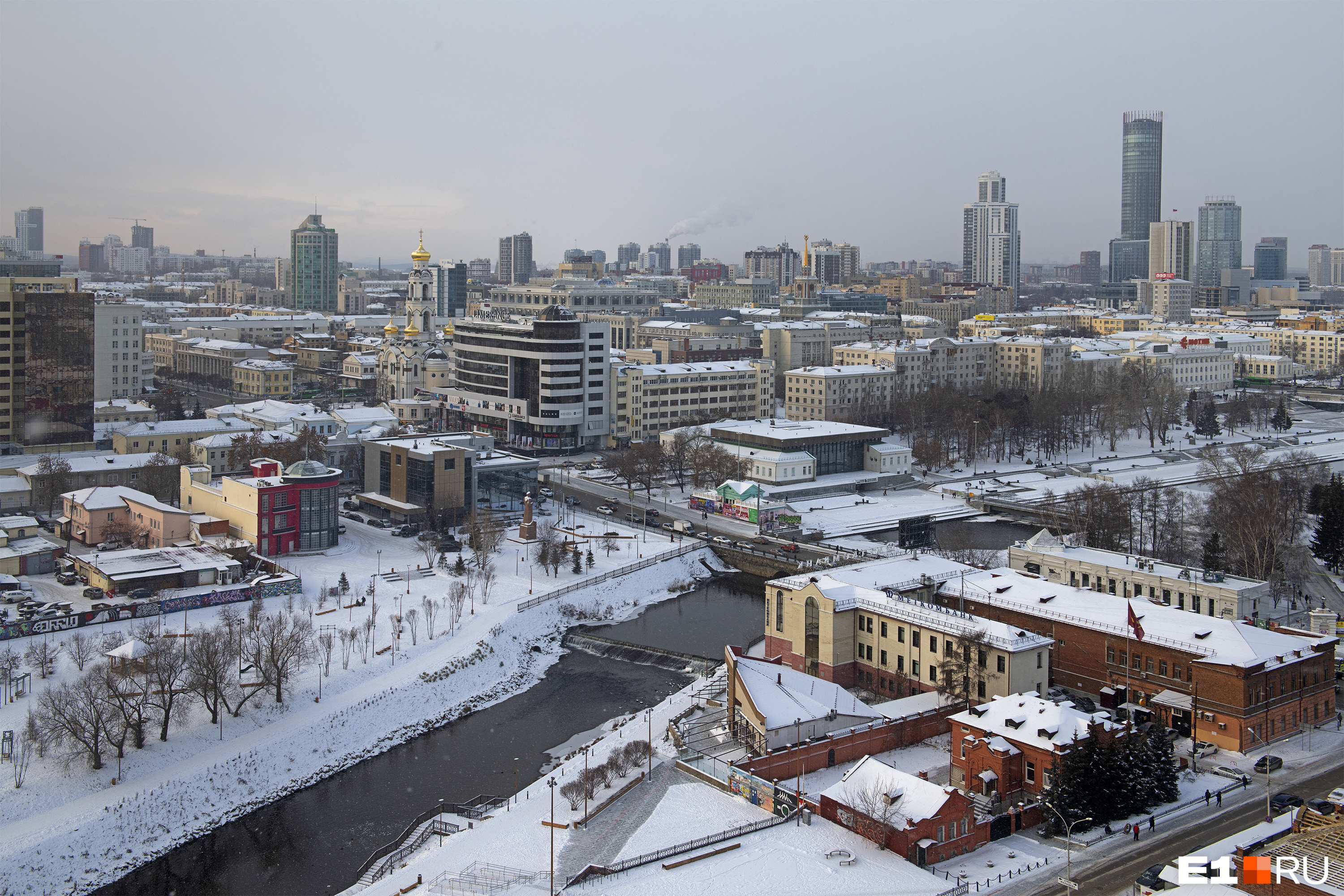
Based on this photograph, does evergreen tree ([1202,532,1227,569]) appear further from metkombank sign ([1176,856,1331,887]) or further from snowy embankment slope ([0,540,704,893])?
metkombank sign ([1176,856,1331,887])

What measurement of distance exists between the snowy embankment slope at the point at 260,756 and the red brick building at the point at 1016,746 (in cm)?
1179

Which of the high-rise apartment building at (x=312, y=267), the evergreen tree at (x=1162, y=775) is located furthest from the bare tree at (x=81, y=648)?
the high-rise apartment building at (x=312, y=267)

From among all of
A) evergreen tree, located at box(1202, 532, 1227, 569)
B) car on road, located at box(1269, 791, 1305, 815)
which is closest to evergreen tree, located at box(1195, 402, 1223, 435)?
evergreen tree, located at box(1202, 532, 1227, 569)

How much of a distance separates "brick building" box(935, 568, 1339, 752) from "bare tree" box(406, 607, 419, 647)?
1366 centimetres

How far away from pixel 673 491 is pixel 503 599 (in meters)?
18.9

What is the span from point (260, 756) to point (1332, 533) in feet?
109

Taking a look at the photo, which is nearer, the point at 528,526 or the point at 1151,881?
the point at 1151,881

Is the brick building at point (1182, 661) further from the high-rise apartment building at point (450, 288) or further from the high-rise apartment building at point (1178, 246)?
the high-rise apartment building at point (1178, 246)

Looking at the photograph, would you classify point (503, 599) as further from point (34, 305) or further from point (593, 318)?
point (593, 318)

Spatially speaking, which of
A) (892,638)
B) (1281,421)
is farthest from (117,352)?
(1281,421)

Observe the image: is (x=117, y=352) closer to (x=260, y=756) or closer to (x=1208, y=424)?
(x=260, y=756)

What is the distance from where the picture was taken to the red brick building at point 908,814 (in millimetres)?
20016

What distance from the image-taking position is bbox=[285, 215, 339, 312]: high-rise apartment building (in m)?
155

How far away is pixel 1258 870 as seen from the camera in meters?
15.0
